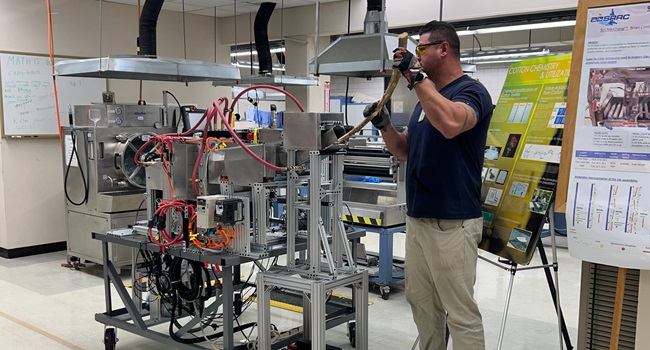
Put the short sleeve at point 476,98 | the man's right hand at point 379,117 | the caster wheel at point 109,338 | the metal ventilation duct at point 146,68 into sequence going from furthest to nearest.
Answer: the metal ventilation duct at point 146,68, the caster wheel at point 109,338, the man's right hand at point 379,117, the short sleeve at point 476,98

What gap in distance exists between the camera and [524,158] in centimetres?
306

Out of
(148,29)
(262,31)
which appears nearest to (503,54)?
(262,31)

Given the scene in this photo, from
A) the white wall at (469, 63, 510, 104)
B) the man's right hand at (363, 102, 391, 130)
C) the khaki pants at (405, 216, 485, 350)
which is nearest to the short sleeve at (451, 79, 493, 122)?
the man's right hand at (363, 102, 391, 130)

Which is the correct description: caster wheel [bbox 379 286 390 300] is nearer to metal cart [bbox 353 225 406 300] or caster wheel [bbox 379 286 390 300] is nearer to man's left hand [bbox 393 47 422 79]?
metal cart [bbox 353 225 406 300]

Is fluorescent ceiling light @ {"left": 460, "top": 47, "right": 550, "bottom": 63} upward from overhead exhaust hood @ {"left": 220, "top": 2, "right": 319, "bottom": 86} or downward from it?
upward

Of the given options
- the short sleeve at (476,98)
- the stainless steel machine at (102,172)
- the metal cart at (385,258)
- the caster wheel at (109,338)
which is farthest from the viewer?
the stainless steel machine at (102,172)

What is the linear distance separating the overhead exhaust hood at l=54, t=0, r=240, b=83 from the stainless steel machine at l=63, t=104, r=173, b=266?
1060 mm

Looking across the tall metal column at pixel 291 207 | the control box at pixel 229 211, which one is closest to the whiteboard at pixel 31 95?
the control box at pixel 229 211

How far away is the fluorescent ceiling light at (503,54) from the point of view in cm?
912

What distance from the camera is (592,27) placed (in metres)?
2.17

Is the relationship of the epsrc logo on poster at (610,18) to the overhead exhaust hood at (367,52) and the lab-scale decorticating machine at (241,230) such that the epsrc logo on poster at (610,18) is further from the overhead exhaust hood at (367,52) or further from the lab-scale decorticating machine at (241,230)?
the overhead exhaust hood at (367,52)

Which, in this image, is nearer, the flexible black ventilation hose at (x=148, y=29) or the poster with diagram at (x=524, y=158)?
the poster with diagram at (x=524, y=158)

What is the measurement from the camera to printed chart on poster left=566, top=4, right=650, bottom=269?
6.78 feet

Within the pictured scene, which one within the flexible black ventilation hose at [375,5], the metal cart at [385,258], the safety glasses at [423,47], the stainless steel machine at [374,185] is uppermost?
the flexible black ventilation hose at [375,5]
